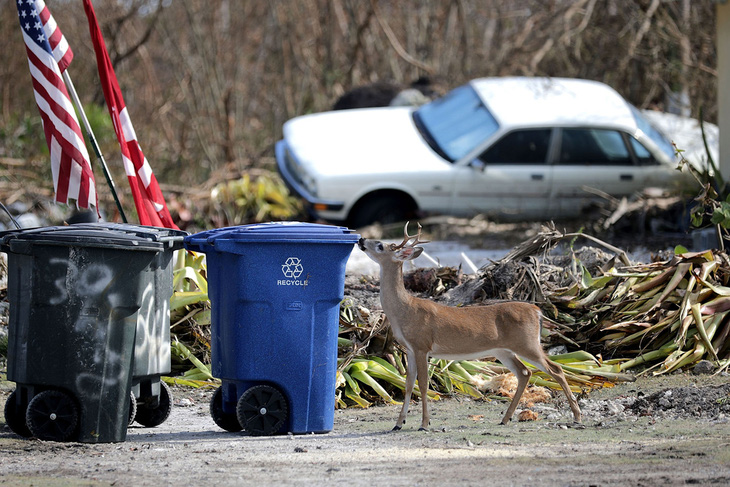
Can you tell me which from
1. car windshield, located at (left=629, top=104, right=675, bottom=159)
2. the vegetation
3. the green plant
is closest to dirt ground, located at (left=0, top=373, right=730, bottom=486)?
car windshield, located at (left=629, top=104, right=675, bottom=159)

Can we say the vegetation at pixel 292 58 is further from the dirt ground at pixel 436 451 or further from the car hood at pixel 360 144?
the dirt ground at pixel 436 451

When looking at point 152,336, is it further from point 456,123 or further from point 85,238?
point 456,123

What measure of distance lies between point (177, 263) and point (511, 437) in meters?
3.43

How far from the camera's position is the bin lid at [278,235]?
18.0 feet

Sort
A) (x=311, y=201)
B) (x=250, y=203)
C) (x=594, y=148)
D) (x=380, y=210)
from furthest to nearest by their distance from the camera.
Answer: (x=250, y=203), (x=594, y=148), (x=380, y=210), (x=311, y=201)

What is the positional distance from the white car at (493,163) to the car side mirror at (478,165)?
1cm

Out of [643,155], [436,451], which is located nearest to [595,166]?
[643,155]

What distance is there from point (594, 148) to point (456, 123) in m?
1.71

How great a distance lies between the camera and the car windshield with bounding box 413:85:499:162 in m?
12.2

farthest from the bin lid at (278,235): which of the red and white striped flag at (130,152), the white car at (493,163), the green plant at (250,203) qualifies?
the green plant at (250,203)

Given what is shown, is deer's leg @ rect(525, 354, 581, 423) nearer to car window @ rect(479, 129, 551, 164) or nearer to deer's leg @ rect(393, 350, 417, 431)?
deer's leg @ rect(393, 350, 417, 431)

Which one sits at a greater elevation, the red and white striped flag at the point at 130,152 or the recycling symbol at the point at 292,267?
the red and white striped flag at the point at 130,152

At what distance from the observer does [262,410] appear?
5551 mm

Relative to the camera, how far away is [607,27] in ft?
51.3
